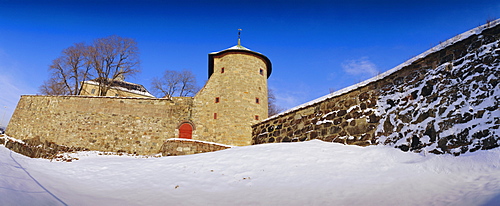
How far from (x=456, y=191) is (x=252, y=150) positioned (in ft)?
14.9

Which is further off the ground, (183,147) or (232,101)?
(232,101)

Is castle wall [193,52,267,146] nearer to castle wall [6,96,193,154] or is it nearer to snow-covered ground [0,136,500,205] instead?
castle wall [6,96,193,154]

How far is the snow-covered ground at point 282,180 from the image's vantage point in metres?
3.74

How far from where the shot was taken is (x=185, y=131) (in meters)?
17.3

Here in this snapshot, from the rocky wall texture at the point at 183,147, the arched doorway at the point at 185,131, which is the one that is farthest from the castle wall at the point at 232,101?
the rocky wall texture at the point at 183,147

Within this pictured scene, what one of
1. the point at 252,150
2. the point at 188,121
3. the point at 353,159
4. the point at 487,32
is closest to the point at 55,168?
the point at 252,150

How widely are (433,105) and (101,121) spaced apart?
55.8 feet

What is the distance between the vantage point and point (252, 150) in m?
7.40

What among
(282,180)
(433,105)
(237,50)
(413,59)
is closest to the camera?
(282,180)

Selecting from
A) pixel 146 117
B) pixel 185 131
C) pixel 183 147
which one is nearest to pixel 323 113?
pixel 183 147

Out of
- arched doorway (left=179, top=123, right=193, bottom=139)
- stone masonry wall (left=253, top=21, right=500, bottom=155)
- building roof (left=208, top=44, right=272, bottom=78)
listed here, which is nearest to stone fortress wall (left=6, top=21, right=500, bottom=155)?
stone masonry wall (left=253, top=21, right=500, bottom=155)

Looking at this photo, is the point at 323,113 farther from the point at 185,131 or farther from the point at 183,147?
the point at 185,131

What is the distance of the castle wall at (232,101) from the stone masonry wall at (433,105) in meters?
9.16

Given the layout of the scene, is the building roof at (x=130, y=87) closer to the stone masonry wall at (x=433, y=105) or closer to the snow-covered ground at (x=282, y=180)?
the snow-covered ground at (x=282, y=180)
